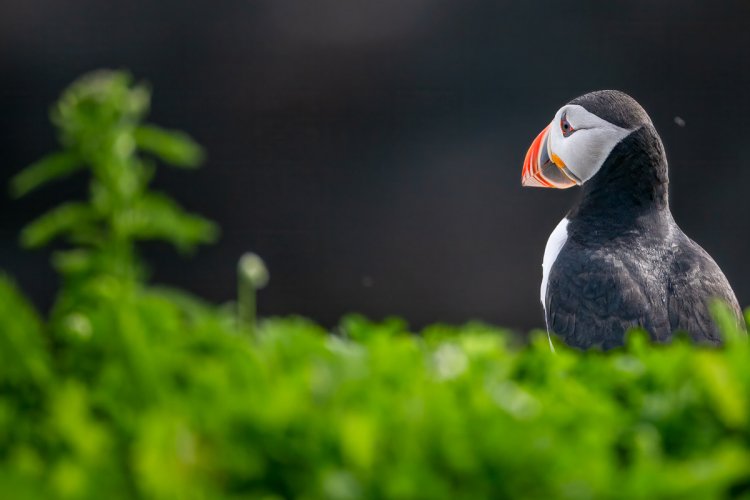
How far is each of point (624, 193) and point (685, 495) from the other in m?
2.81

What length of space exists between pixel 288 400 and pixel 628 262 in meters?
2.50

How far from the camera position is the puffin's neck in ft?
13.3

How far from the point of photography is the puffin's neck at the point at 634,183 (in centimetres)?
405

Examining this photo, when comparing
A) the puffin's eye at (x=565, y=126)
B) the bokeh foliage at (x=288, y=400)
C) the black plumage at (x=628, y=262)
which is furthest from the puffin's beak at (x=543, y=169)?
the bokeh foliage at (x=288, y=400)

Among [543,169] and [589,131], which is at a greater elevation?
[589,131]

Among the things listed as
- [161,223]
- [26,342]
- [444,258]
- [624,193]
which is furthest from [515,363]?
[444,258]

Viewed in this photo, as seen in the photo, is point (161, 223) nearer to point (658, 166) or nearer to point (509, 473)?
point (509, 473)

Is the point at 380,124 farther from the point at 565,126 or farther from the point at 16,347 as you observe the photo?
the point at 16,347

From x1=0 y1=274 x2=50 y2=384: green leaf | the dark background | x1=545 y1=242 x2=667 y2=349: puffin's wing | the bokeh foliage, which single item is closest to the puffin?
x1=545 y1=242 x2=667 y2=349: puffin's wing

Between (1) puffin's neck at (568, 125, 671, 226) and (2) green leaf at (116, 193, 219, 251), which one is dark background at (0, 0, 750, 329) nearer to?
(1) puffin's neck at (568, 125, 671, 226)

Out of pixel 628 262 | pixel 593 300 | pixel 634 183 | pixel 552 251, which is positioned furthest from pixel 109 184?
pixel 634 183

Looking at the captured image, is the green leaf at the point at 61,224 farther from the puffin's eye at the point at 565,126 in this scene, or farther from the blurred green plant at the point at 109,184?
the puffin's eye at the point at 565,126

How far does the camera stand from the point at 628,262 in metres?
3.75

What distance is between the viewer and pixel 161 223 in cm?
169
